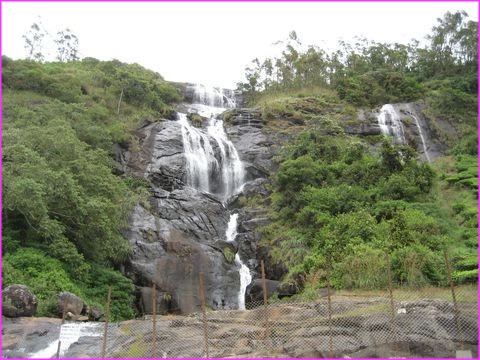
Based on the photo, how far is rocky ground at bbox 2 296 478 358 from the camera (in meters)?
11.7

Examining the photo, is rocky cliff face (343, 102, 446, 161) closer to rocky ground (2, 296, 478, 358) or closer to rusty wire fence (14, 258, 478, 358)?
rusty wire fence (14, 258, 478, 358)

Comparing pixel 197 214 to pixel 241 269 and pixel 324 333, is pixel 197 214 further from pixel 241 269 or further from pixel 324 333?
pixel 324 333

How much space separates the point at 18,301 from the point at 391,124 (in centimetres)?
2865

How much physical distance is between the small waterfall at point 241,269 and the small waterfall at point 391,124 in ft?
48.2

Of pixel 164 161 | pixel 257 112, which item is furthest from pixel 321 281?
pixel 257 112

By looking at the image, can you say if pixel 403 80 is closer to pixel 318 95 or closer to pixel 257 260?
pixel 318 95

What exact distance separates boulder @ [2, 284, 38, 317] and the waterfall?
48.8ft

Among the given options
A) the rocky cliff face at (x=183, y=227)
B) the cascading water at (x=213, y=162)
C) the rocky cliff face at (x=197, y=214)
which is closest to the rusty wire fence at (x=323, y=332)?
the rocky cliff face at (x=197, y=214)

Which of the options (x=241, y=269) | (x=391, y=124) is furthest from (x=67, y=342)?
(x=391, y=124)

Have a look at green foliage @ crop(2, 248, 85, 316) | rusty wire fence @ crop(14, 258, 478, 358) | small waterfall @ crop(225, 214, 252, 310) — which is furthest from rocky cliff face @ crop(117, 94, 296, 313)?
rusty wire fence @ crop(14, 258, 478, 358)

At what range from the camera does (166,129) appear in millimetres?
33500

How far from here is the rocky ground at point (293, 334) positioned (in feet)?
38.4

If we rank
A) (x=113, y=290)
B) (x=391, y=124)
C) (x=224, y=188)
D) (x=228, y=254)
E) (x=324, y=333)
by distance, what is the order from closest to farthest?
(x=324, y=333) → (x=113, y=290) → (x=228, y=254) → (x=224, y=188) → (x=391, y=124)

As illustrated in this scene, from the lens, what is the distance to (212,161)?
31.4 meters
